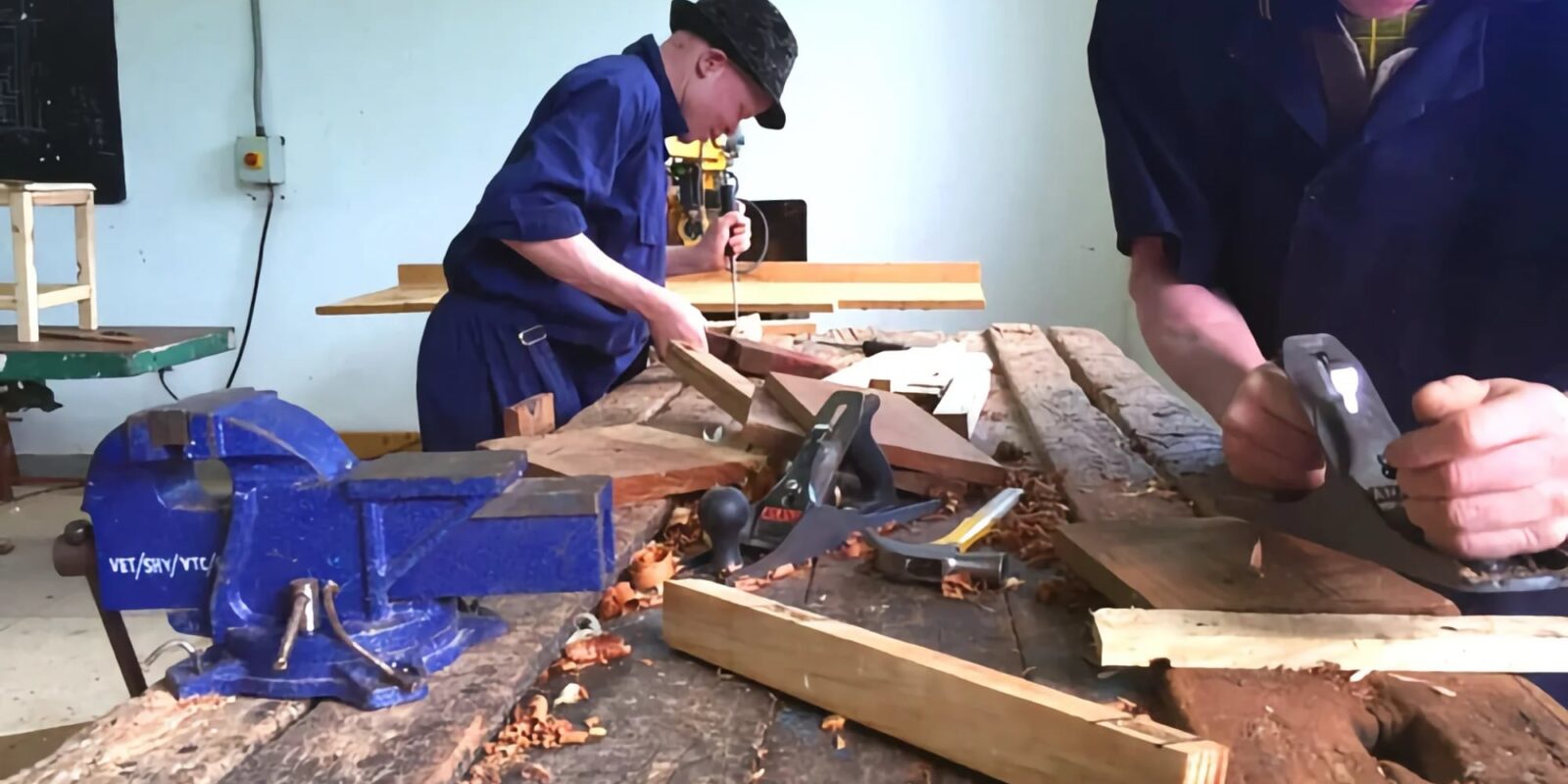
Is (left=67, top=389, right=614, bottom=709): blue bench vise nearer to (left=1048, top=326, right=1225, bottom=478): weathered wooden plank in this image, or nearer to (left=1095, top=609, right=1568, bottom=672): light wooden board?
(left=1095, top=609, right=1568, bottom=672): light wooden board

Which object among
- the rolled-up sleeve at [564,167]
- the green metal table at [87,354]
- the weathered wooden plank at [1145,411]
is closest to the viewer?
the weathered wooden plank at [1145,411]

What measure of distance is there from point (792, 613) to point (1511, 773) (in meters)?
0.41

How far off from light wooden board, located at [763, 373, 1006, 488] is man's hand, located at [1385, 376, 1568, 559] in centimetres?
46

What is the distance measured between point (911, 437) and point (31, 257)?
2.54 m

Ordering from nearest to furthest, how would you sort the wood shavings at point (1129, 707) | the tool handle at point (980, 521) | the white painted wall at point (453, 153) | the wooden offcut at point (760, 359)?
1. the wood shavings at point (1129, 707)
2. the tool handle at point (980, 521)
3. the wooden offcut at point (760, 359)
4. the white painted wall at point (453, 153)

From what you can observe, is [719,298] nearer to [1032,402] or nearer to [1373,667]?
[1032,402]

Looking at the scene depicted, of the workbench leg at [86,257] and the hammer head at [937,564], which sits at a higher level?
the workbench leg at [86,257]

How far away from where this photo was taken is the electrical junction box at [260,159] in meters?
3.75

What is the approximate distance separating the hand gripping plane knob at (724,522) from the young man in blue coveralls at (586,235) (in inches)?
32.9

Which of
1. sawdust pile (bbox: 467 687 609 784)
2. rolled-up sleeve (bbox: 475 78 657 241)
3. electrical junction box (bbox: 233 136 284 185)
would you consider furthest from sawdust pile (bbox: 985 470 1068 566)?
electrical junction box (bbox: 233 136 284 185)

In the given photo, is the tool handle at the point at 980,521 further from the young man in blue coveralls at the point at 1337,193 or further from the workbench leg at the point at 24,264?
the workbench leg at the point at 24,264

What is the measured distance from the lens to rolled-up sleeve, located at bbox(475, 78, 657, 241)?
162 cm

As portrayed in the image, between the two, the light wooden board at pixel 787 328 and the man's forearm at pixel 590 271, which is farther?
the light wooden board at pixel 787 328

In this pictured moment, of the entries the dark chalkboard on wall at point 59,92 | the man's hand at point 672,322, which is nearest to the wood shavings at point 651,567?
the man's hand at point 672,322
